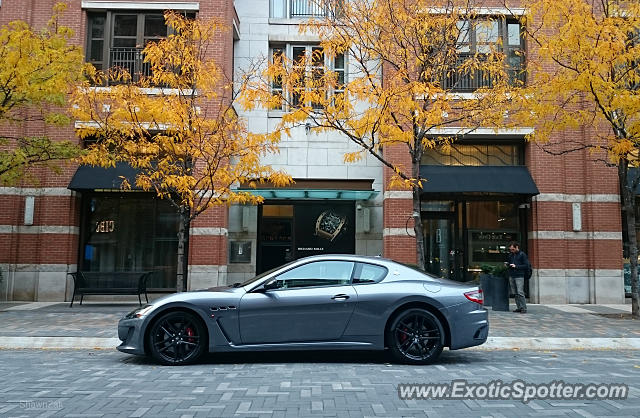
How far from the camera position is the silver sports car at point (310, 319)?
6.75 m

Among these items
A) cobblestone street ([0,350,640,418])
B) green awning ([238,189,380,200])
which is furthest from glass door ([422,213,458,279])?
cobblestone street ([0,350,640,418])

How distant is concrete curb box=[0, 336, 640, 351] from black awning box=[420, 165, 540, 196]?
19.1 ft

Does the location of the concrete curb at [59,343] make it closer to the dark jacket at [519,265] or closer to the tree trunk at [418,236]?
the tree trunk at [418,236]

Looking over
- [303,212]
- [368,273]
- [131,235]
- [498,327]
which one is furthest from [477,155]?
[131,235]

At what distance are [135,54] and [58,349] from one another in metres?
9.42

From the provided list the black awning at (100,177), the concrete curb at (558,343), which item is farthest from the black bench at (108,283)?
the concrete curb at (558,343)

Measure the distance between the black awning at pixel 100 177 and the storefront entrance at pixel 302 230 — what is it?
4.02 metres

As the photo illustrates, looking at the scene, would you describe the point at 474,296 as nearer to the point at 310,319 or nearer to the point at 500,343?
the point at 500,343

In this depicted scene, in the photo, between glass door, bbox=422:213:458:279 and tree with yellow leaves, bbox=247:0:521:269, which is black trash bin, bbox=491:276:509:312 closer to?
glass door, bbox=422:213:458:279

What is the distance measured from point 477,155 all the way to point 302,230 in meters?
5.74

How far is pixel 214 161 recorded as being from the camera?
10.4m

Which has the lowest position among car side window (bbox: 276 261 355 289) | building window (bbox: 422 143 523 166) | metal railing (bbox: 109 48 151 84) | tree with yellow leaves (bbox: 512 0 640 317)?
car side window (bbox: 276 261 355 289)

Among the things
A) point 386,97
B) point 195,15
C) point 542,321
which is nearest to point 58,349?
point 386,97

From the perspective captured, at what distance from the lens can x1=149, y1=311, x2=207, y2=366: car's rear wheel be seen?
22.4ft
